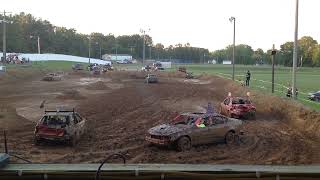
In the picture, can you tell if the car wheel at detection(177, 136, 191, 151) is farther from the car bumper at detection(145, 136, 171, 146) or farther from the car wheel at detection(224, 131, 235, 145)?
the car wheel at detection(224, 131, 235, 145)

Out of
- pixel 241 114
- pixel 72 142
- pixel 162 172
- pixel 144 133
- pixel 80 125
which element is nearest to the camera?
pixel 162 172

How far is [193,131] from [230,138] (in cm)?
240

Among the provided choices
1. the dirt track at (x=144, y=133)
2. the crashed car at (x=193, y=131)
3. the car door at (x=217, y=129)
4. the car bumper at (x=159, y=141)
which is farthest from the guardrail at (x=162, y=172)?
the car door at (x=217, y=129)

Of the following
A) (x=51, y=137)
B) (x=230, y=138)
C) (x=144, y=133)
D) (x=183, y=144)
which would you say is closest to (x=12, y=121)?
(x=144, y=133)

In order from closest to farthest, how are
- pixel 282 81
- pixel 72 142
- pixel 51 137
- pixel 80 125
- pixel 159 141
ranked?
pixel 159 141 < pixel 51 137 < pixel 72 142 < pixel 80 125 < pixel 282 81

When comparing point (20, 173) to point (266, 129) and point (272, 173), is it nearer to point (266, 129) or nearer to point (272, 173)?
point (272, 173)

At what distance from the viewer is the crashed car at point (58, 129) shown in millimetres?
21016

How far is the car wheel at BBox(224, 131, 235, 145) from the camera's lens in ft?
73.5

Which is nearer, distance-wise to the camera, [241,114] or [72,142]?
[72,142]

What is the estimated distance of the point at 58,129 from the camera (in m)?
21.0

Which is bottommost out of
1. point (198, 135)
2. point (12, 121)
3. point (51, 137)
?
point (12, 121)

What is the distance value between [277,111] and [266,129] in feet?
28.3

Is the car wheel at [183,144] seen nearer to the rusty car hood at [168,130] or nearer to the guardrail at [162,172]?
the rusty car hood at [168,130]

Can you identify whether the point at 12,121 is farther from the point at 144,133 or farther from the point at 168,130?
the point at 168,130
